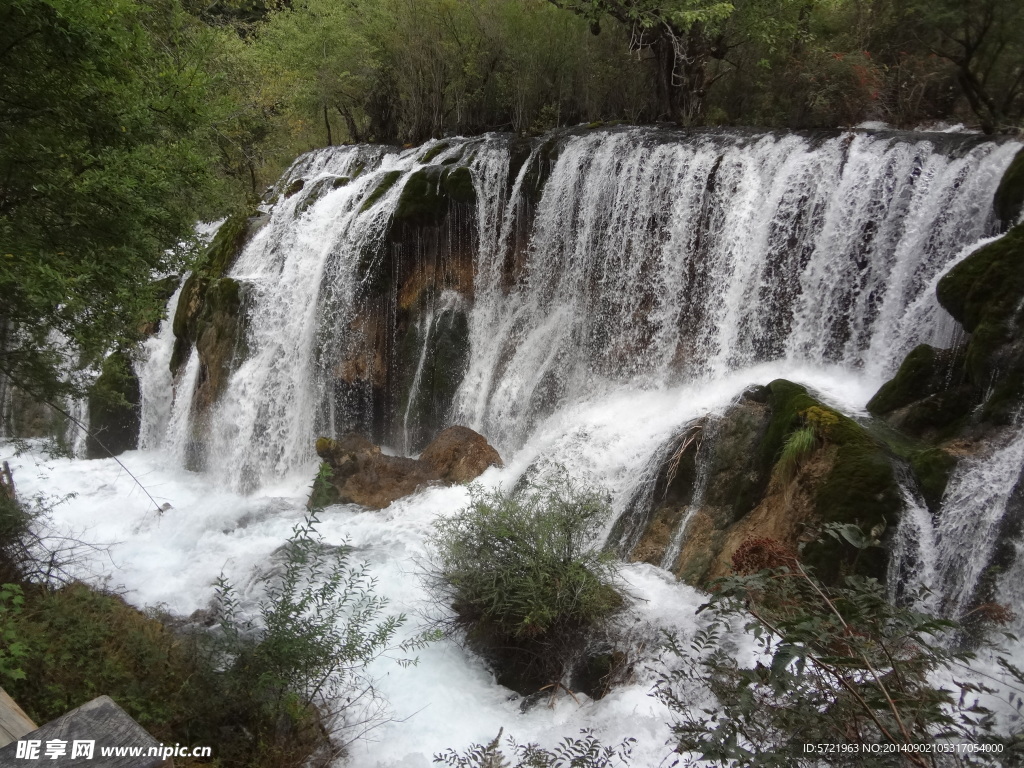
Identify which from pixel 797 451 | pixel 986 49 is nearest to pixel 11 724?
pixel 797 451

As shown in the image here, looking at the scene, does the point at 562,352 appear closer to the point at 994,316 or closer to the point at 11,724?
the point at 994,316

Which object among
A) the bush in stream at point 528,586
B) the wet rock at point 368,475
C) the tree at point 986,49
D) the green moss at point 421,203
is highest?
the tree at point 986,49

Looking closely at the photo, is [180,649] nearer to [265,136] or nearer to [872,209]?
[872,209]

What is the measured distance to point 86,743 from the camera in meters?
2.00

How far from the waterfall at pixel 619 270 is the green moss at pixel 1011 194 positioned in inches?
7.1

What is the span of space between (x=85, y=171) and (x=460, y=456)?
5.88 metres

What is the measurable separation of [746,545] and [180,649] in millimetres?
4313

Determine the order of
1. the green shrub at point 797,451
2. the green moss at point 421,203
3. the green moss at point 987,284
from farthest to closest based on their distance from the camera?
the green moss at point 421,203, the green shrub at point 797,451, the green moss at point 987,284

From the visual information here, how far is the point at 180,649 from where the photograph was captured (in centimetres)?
502

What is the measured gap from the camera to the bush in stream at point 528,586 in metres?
5.86

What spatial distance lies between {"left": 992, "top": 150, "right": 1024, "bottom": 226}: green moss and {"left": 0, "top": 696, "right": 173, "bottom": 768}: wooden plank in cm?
859

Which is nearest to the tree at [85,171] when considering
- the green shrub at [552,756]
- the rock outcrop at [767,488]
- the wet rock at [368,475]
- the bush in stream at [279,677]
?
the bush in stream at [279,677]

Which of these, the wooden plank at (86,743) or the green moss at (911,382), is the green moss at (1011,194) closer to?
the green moss at (911,382)

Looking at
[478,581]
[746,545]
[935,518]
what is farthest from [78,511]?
[935,518]
